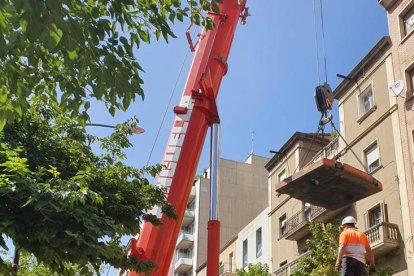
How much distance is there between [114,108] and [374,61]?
23.3m

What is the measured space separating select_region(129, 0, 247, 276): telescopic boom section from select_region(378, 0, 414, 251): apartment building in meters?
11.9

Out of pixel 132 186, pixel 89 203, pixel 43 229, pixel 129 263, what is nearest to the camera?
pixel 43 229

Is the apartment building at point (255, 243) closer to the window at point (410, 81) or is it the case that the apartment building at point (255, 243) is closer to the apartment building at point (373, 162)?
the apartment building at point (373, 162)

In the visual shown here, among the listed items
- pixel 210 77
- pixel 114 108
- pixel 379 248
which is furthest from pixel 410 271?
pixel 114 108

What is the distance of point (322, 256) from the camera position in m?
20.3

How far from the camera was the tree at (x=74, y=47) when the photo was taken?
206 inches

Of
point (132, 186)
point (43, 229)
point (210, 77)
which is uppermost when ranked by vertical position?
point (210, 77)

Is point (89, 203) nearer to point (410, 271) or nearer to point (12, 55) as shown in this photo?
point (12, 55)

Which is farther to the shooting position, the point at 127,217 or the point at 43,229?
the point at 127,217

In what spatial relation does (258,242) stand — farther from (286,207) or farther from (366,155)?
(366,155)

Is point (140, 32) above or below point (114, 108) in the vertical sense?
above

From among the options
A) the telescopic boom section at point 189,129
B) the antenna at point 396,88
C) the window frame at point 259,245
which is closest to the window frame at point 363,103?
the antenna at point 396,88

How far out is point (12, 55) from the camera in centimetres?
605

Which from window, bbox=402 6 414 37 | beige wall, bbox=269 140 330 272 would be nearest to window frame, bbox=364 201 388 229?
beige wall, bbox=269 140 330 272
